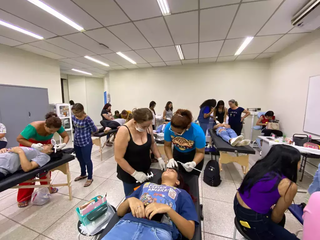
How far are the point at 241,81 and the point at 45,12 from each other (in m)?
5.60

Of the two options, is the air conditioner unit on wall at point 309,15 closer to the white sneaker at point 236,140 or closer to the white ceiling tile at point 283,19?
the white ceiling tile at point 283,19

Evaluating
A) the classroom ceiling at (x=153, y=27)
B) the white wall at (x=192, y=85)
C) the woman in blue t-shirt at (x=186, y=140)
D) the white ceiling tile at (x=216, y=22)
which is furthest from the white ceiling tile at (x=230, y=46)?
the woman in blue t-shirt at (x=186, y=140)

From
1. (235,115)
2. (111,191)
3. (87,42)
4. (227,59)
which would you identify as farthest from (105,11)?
(227,59)

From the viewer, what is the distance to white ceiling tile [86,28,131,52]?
281cm

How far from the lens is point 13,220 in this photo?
1.67 metres

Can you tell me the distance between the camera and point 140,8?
2.11m

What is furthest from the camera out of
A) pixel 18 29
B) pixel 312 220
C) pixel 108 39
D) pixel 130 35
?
pixel 108 39

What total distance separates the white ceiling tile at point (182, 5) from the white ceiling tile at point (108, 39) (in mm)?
1448

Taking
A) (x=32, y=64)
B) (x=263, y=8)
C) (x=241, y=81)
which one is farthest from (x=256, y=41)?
(x=32, y=64)

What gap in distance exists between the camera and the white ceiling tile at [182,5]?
6.49 feet

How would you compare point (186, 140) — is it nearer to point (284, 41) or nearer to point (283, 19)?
point (283, 19)

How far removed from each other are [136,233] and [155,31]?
3.24 m

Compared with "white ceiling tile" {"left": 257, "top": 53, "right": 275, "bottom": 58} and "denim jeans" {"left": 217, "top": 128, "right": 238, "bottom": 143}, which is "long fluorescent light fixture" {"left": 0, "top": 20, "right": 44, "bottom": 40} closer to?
"denim jeans" {"left": 217, "top": 128, "right": 238, "bottom": 143}

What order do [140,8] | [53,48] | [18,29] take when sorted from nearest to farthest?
1. [140,8]
2. [18,29]
3. [53,48]
